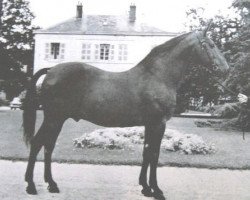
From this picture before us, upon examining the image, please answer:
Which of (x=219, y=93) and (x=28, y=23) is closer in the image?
(x=219, y=93)

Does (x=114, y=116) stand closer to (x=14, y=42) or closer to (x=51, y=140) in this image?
(x=51, y=140)

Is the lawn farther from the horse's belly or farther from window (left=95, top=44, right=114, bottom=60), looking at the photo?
window (left=95, top=44, right=114, bottom=60)

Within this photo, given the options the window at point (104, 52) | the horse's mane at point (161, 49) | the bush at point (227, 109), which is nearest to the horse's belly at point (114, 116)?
the horse's mane at point (161, 49)

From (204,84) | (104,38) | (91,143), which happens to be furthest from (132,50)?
(91,143)

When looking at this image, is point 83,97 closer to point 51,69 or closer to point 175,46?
point 51,69

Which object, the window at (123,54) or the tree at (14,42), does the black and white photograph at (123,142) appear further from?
the window at (123,54)

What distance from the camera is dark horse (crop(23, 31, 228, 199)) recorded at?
646cm

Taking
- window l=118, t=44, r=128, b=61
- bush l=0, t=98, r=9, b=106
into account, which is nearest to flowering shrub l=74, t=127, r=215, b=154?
bush l=0, t=98, r=9, b=106

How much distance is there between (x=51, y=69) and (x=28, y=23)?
126ft

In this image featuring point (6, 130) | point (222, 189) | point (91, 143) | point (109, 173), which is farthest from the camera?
point (6, 130)

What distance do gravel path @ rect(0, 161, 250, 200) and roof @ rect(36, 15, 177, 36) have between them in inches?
1328

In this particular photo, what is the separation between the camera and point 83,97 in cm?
658

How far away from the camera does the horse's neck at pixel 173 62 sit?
21.7ft

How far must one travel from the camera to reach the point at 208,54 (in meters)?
6.66
